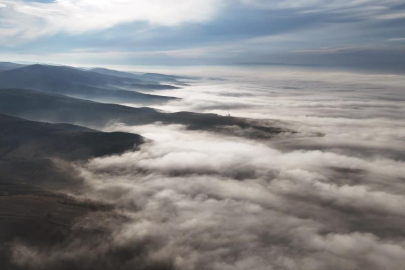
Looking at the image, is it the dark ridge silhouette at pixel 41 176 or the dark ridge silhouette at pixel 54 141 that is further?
the dark ridge silhouette at pixel 54 141

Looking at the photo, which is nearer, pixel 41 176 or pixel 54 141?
pixel 41 176

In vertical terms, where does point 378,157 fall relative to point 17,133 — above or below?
below

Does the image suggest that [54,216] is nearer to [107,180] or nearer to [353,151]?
[107,180]

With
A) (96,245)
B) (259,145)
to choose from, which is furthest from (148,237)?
(259,145)

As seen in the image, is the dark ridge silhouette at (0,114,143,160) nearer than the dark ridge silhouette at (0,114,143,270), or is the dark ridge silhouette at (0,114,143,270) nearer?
the dark ridge silhouette at (0,114,143,270)

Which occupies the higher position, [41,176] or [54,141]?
[54,141]

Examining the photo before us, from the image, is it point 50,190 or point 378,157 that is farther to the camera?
point 378,157

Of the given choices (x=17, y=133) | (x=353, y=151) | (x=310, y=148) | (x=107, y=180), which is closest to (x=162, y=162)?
(x=107, y=180)

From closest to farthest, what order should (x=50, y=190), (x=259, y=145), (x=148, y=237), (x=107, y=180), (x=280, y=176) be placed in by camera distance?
(x=148, y=237) → (x=50, y=190) → (x=107, y=180) → (x=280, y=176) → (x=259, y=145)

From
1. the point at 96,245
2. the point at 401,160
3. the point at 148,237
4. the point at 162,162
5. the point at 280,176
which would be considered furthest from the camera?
the point at 401,160
